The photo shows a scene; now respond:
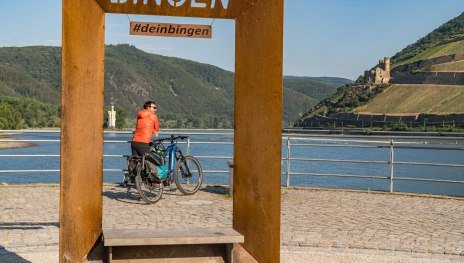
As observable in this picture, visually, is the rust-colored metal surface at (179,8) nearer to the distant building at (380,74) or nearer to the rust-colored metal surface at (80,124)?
the rust-colored metal surface at (80,124)

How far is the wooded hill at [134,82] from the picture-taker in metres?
115

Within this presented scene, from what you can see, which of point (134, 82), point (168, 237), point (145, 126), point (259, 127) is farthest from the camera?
point (134, 82)

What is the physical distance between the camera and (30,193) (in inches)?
459

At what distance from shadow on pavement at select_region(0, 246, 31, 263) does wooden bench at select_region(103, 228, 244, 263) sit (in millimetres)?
1579

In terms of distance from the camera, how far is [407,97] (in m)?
137

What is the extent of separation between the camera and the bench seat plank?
4195 millimetres

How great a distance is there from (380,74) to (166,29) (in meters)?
156

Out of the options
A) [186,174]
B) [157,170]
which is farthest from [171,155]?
[157,170]

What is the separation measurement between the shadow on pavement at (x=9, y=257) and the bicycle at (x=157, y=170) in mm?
3817

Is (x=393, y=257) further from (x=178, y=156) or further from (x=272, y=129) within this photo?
(x=178, y=156)

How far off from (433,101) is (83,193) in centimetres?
13083

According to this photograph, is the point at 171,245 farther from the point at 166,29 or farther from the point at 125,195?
the point at 125,195

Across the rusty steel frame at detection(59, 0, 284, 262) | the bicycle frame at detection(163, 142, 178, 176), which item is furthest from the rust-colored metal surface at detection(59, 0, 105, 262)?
the bicycle frame at detection(163, 142, 178, 176)

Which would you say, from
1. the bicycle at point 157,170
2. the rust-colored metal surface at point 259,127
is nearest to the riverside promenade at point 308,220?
the bicycle at point 157,170
